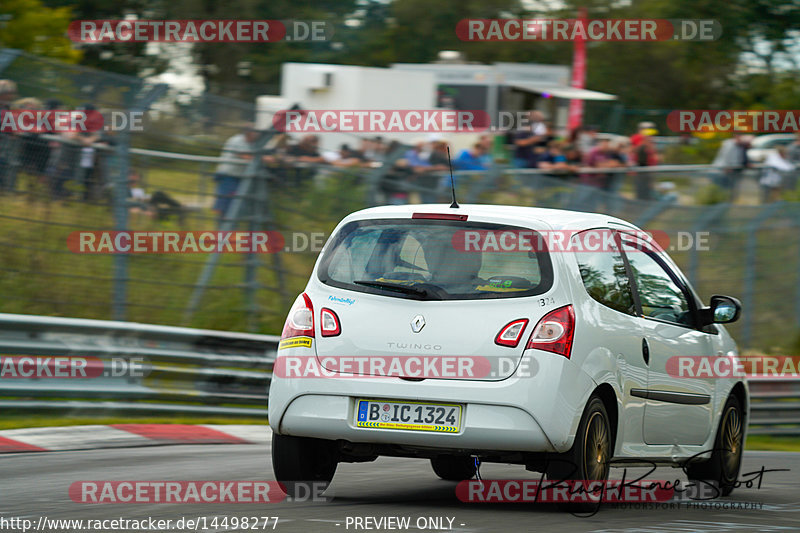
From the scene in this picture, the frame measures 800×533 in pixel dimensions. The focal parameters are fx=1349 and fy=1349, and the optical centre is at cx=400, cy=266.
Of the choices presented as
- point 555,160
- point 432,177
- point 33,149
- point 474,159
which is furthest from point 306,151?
point 555,160

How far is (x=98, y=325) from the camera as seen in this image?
11656 mm

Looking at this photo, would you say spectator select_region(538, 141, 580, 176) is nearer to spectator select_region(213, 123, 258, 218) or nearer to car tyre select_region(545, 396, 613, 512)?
spectator select_region(213, 123, 258, 218)

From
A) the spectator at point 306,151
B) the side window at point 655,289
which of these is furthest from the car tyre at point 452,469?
the spectator at point 306,151

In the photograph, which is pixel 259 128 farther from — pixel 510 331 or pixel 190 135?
pixel 510 331

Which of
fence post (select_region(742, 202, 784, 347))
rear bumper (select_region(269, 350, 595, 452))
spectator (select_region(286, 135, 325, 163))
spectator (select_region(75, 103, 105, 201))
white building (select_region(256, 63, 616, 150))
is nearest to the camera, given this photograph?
rear bumper (select_region(269, 350, 595, 452))

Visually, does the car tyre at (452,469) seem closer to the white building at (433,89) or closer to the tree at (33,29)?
the white building at (433,89)

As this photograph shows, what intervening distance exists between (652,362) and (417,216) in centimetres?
166

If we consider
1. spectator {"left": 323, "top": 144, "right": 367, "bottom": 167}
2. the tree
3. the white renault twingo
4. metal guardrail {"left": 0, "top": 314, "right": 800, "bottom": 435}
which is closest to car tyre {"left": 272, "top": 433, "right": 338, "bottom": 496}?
the white renault twingo

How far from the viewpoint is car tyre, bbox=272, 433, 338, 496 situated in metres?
7.33

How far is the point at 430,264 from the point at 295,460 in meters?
1.30

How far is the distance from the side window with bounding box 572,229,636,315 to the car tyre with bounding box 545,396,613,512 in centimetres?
62

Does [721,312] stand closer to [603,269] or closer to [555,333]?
[603,269]

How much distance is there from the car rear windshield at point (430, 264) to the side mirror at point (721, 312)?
2004 mm

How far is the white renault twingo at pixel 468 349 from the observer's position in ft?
22.3
